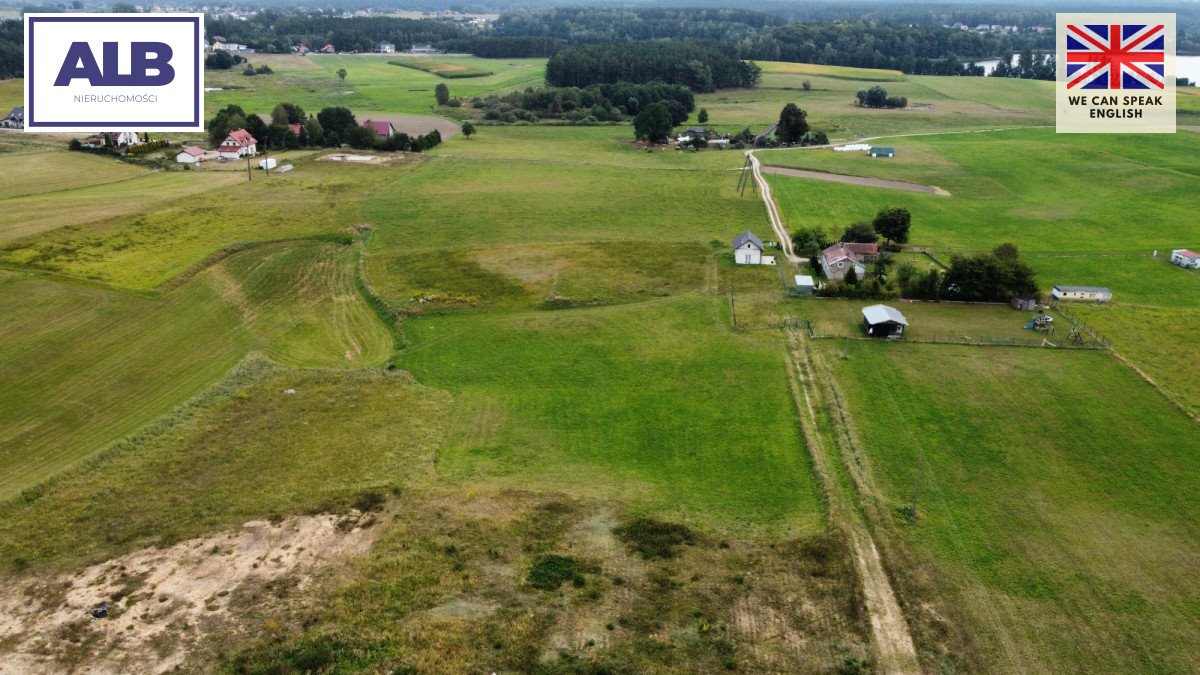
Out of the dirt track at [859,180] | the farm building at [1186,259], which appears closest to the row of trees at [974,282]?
the farm building at [1186,259]

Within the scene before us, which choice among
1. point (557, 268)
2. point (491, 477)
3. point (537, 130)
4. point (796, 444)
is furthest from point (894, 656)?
point (537, 130)

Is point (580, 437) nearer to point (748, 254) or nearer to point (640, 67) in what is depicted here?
point (748, 254)

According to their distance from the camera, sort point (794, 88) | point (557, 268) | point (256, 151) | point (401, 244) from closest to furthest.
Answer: point (557, 268), point (401, 244), point (256, 151), point (794, 88)

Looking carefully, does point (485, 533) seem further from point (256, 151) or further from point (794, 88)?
point (794, 88)

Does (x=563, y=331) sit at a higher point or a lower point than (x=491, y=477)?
higher

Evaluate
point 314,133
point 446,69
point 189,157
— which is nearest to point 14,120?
point 189,157

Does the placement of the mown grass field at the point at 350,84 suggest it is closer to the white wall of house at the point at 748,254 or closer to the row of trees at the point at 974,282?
the white wall of house at the point at 748,254

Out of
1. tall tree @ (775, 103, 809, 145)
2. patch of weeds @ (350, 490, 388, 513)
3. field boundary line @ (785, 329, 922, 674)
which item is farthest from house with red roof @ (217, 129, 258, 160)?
patch of weeds @ (350, 490, 388, 513)
